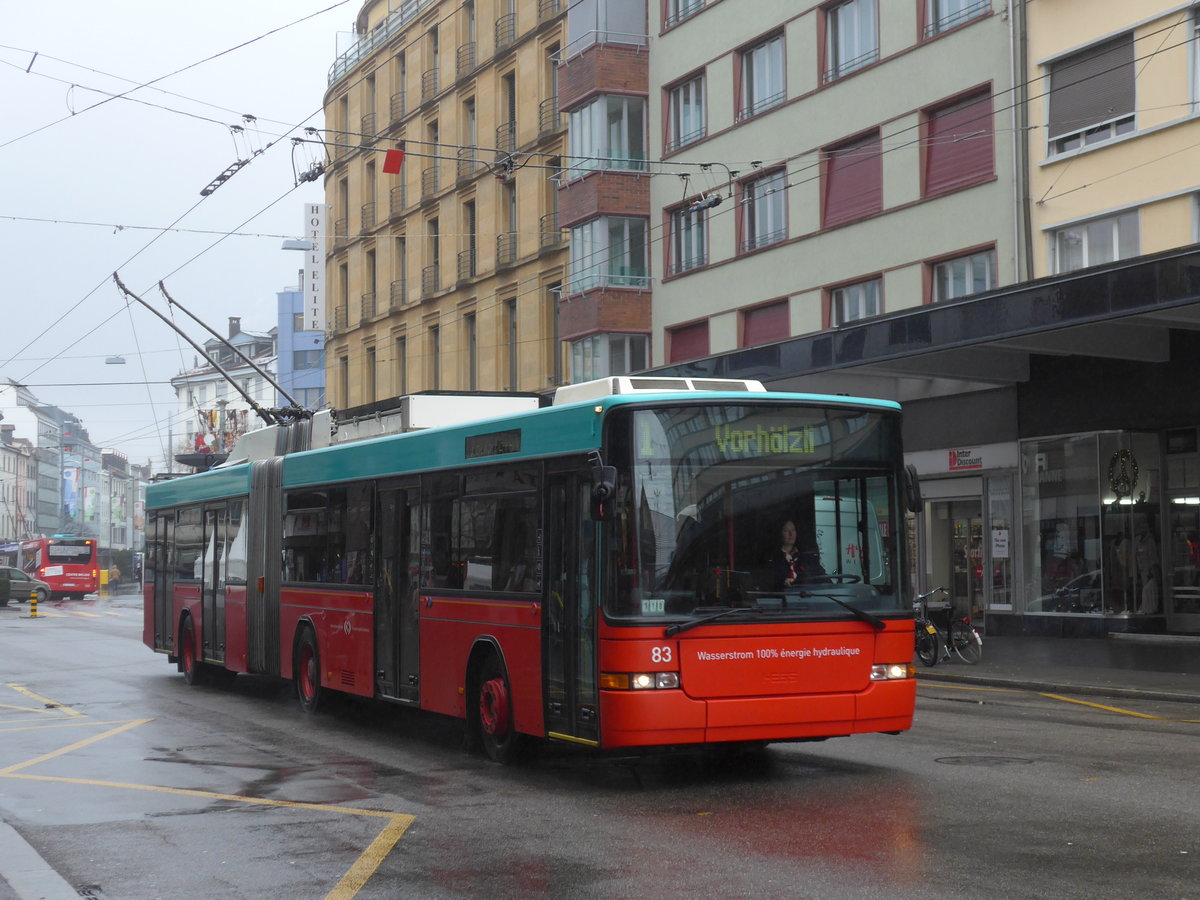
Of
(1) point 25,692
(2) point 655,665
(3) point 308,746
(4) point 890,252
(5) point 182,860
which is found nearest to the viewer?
(5) point 182,860

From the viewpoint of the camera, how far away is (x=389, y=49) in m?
53.4

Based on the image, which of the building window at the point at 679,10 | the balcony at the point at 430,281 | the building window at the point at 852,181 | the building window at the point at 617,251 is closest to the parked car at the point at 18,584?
the balcony at the point at 430,281

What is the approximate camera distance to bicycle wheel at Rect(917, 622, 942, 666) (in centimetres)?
2172

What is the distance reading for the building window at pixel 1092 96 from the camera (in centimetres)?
2439

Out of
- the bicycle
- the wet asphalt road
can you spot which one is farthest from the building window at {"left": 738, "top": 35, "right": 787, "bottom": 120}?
the wet asphalt road

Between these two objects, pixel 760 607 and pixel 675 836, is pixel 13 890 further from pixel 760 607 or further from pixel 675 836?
pixel 760 607

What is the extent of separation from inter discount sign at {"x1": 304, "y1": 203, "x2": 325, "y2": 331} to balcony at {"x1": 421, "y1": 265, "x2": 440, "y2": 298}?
8.68m

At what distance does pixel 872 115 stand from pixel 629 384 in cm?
2077

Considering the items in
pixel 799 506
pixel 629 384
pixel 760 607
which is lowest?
pixel 760 607

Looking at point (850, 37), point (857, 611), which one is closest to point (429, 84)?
point (850, 37)

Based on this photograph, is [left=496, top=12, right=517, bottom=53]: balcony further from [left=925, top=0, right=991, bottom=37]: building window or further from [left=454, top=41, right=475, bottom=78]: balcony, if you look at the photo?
[left=925, top=0, right=991, bottom=37]: building window

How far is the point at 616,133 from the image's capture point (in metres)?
38.1

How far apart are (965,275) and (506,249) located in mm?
19161

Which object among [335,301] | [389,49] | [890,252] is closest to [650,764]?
[890,252]
